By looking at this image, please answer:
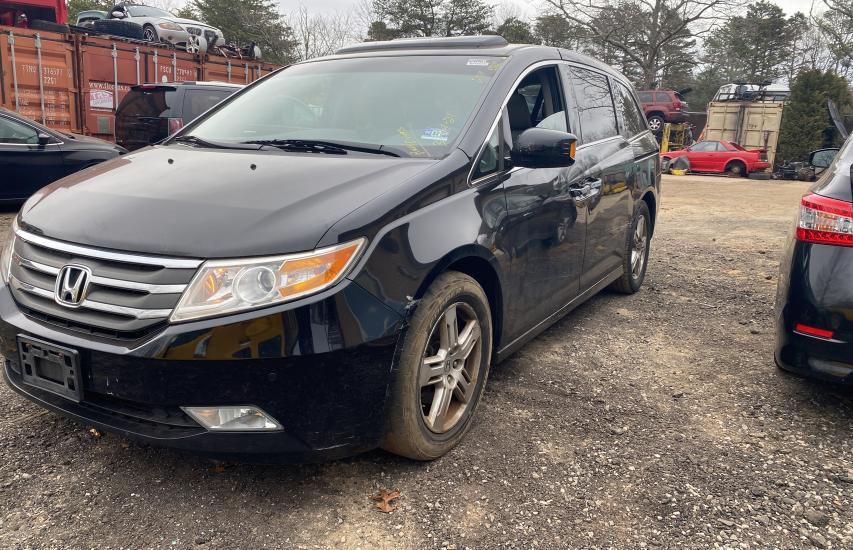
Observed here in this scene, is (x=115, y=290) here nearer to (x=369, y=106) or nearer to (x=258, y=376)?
(x=258, y=376)

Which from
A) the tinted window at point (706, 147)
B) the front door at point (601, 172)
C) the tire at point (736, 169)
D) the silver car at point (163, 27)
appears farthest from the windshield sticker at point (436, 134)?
the tinted window at point (706, 147)

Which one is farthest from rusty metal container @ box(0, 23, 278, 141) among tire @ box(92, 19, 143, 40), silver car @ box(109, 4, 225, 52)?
silver car @ box(109, 4, 225, 52)

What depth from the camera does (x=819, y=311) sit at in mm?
2801

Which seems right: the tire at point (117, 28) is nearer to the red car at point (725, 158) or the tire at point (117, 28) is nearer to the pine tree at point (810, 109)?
the red car at point (725, 158)

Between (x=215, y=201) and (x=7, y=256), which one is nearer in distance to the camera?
(x=215, y=201)

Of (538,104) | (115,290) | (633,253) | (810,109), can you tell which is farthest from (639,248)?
(810,109)

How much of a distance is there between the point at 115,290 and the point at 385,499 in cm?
120

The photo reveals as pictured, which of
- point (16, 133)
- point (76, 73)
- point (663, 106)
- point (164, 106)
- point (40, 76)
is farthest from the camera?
point (663, 106)

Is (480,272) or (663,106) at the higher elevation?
(663,106)

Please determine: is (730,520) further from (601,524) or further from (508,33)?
(508,33)

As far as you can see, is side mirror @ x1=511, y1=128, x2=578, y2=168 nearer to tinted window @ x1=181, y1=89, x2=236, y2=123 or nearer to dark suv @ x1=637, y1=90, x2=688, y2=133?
tinted window @ x1=181, y1=89, x2=236, y2=123

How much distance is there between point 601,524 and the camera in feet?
7.48

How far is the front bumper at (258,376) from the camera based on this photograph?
2.01 meters

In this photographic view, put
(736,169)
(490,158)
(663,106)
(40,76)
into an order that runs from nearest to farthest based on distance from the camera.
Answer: (490,158) < (40,76) < (736,169) < (663,106)
